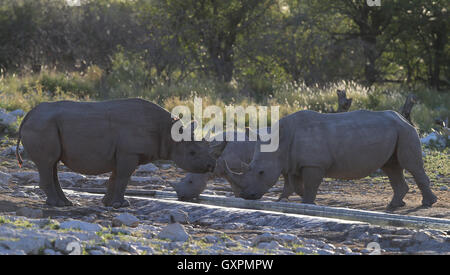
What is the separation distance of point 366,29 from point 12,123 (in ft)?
59.3

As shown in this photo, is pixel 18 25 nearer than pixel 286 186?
No

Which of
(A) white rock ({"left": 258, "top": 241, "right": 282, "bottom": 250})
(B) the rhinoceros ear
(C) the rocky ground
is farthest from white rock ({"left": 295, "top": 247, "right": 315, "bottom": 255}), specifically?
(B) the rhinoceros ear

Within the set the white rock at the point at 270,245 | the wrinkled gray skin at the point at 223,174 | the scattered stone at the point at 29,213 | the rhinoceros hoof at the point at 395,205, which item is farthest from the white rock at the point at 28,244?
the rhinoceros hoof at the point at 395,205

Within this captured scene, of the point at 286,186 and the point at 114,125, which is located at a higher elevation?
the point at 114,125

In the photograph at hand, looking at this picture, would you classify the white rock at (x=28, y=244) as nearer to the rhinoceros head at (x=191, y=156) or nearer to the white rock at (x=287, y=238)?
the white rock at (x=287, y=238)

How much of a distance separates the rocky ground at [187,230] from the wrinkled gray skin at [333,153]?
532 millimetres

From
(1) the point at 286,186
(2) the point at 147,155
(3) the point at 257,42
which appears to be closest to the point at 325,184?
(1) the point at 286,186

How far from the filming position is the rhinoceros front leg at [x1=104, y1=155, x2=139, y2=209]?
8703 mm

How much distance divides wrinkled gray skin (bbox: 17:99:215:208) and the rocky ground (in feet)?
1.15

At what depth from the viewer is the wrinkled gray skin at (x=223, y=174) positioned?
1017 cm

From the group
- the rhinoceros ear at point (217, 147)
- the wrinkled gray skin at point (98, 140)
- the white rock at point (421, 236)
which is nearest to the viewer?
the white rock at point (421, 236)

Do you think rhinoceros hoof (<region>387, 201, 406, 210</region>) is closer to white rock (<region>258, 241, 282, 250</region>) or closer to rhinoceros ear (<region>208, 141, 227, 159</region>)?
rhinoceros ear (<region>208, 141, 227, 159</region>)

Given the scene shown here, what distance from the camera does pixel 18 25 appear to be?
27984 millimetres
